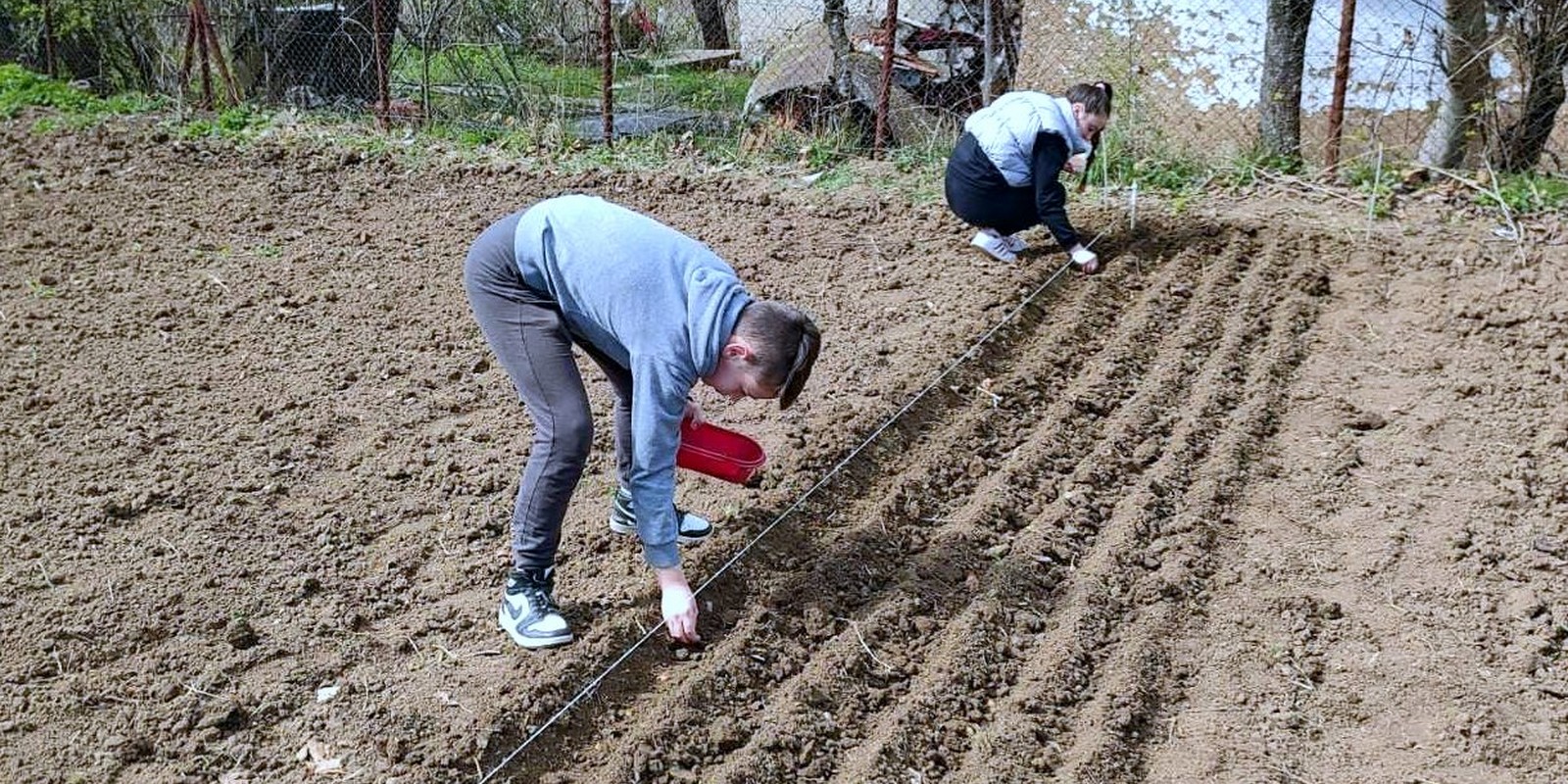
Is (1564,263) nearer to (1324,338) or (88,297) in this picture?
(1324,338)

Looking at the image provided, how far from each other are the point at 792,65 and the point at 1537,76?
204 inches

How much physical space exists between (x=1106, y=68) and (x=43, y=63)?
9.73m

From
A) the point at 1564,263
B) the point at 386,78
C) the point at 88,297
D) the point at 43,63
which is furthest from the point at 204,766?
the point at 43,63

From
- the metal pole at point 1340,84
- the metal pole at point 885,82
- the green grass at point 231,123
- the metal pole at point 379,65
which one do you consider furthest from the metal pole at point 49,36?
the metal pole at point 1340,84

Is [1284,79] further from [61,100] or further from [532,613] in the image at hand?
[61,100]

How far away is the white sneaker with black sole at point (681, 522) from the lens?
4461 millimetres

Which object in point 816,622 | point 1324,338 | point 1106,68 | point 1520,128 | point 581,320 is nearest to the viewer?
point 581,320

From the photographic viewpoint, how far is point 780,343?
3.32 m

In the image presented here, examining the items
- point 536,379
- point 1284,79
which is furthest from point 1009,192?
point 536,379

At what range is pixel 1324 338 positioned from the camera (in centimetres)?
631

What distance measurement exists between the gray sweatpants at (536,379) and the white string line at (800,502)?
38 cm

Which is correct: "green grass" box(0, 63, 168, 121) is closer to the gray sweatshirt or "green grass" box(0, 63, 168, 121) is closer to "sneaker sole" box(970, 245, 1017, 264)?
"sneaker sole" box(970, 245, 1017, 264)

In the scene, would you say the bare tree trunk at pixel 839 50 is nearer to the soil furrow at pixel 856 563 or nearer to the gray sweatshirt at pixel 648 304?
the soil furrow at pixel 856 563

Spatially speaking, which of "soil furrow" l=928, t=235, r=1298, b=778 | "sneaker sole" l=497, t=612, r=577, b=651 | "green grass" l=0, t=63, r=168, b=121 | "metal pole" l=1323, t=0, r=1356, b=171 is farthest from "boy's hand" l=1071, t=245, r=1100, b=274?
"green grass" l=0, t=63, r=168, b=121
